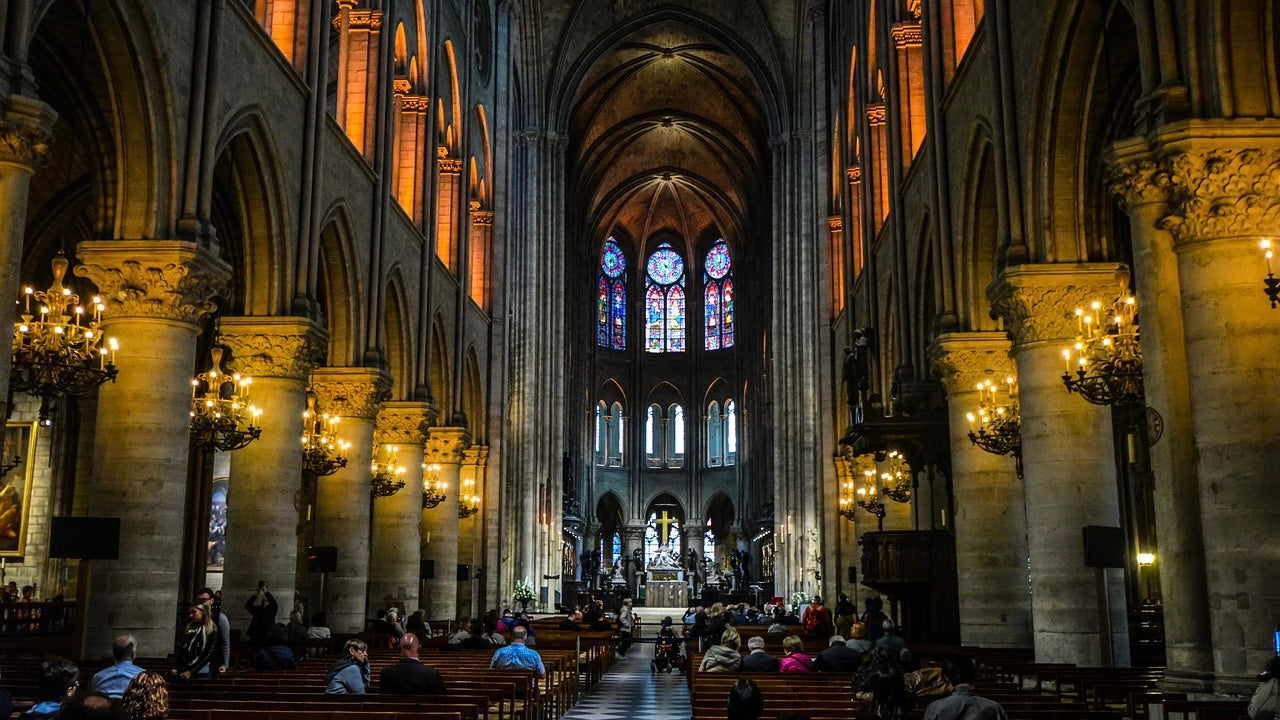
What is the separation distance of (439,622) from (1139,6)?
20465 millimetres

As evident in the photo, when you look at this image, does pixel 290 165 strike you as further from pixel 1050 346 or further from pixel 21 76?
pixel 1050 346

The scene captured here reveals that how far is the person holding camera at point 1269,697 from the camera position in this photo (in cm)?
703

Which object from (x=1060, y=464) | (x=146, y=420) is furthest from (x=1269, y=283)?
(x=146, y=420)

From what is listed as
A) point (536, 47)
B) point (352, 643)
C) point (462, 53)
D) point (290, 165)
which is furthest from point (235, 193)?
point (536, 47)

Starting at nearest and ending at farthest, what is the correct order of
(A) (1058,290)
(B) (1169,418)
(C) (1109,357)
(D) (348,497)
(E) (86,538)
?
(B) (1169,418) → (E) (86,538) → (C) (1109,357) → (A) (1058,290) → (D) (348,497)

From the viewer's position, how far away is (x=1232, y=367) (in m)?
9.15

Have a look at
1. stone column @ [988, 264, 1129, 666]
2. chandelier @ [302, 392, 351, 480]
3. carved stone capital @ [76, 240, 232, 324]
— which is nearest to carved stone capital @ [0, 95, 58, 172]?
carved stone capital @ [76, 240, 232, 324]

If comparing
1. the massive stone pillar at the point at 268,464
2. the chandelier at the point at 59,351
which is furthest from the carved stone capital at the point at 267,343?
the chandelier at the point at 59,351

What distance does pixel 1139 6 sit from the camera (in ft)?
34.3

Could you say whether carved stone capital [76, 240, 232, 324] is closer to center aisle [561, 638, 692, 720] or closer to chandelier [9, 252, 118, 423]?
chandelier [9, 252, 118, 423]

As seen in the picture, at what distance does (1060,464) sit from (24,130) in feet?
36.8

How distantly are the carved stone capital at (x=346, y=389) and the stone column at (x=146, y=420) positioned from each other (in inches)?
282

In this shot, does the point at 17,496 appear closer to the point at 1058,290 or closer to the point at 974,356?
the point at 974,356

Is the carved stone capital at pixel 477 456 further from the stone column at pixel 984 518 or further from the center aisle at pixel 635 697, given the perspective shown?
the stone column at pixel 984 518
